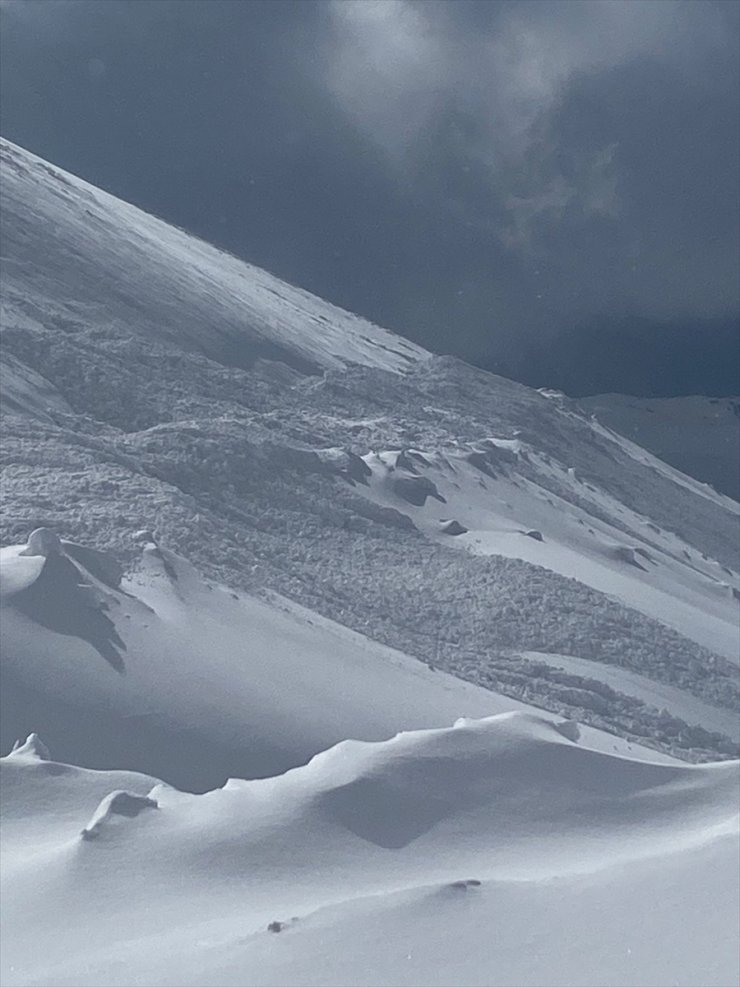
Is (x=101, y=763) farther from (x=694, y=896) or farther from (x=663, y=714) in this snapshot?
(x=663, y=714)

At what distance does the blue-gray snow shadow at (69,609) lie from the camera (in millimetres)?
6914

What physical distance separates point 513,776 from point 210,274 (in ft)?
51.5

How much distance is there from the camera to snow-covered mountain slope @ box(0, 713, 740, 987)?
11.1 ft

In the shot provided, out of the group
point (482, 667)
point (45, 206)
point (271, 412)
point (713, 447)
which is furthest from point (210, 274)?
point (713, 447)

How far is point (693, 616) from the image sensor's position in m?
11.5

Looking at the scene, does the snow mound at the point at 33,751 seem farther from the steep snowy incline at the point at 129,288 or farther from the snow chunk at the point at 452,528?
the steep snowy incline at the point at 129,288

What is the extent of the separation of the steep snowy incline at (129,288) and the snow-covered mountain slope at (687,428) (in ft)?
67.4

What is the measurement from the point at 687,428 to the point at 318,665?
43075 millimetres

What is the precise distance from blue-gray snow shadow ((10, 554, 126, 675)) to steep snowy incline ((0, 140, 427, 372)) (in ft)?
19.3

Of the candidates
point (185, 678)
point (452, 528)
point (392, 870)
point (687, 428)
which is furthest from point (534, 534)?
point (687, 428)

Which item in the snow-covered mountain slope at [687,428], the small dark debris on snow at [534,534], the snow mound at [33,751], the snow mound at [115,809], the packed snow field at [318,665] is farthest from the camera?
the snow-covered mountain slope at [687,428]

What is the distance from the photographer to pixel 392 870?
4.02 meters

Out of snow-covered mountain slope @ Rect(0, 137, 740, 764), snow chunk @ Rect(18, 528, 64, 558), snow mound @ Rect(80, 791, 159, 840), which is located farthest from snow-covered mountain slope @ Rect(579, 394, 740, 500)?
snow mound @ Rect(80, 791, 159, 840)

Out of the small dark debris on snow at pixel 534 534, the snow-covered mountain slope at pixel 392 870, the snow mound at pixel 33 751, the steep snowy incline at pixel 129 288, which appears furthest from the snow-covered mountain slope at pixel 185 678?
the steep snowy incline at pixel 129 288
